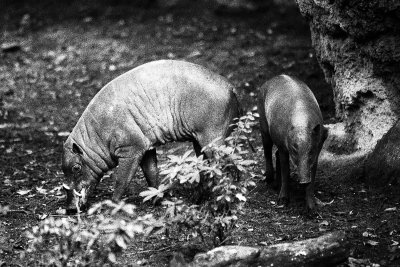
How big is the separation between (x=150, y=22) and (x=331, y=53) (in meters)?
7.93

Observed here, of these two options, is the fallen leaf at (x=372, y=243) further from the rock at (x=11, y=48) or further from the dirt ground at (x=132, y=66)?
the rock at (x=11, y=48)

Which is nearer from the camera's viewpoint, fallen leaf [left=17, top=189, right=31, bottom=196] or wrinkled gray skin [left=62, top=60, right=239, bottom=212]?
wrinkled gray skin [left=62, top=60, right=239, bottom=212]

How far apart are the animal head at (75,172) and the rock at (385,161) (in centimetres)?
324

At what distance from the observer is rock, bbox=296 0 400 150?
7516mm

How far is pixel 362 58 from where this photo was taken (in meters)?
7.96

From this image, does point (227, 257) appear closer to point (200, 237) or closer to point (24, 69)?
point (200, 237)

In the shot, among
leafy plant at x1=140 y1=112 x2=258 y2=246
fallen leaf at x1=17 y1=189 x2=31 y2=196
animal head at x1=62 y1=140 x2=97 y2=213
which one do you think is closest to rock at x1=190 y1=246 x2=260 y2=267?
leafy plant at x1=140 y1=112 x2=258 y2=246

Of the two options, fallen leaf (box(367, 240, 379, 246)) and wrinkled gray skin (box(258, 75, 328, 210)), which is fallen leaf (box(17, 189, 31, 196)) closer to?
wrinkled gray skin (box(258, 75, 328, 210))

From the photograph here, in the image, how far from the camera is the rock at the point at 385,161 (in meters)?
A: 7.20

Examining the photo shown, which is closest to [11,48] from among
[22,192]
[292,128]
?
[22,192]

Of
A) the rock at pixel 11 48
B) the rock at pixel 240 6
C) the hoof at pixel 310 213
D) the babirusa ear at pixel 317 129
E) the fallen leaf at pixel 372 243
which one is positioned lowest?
the fallen leaf at pixel 372 243

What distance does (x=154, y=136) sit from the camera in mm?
7762

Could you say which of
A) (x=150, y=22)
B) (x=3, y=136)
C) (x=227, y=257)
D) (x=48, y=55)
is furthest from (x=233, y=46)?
(x=227, y=257)

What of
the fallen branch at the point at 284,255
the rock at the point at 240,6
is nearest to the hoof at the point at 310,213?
the fallen branch at the point at 284,255
